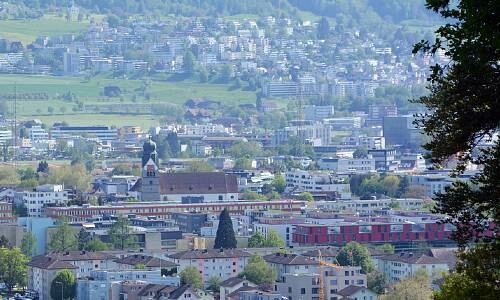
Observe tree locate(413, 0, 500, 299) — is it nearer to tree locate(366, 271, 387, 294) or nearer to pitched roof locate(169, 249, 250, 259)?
tree locate(366, 271, 387, 294)

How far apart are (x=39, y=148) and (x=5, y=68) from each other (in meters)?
34.2

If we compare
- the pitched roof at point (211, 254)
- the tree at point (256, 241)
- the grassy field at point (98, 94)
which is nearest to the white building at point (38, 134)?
the grassy field at point (98, 94)

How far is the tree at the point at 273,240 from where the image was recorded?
52438 millimetres

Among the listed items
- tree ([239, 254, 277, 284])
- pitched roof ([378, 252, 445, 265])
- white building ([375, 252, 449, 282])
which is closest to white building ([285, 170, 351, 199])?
pitched roof ([378, 252, 445, 265])

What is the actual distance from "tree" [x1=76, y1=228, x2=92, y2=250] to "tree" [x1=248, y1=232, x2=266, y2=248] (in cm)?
380

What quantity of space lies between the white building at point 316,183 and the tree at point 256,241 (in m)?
17.9

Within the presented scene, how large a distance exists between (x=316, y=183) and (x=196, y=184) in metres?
7.36

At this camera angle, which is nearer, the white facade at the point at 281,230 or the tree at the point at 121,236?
the tree at the point at 121,236

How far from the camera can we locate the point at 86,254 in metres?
47.8

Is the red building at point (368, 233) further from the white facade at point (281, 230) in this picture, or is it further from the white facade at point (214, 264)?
the white facade at point (214, 264)

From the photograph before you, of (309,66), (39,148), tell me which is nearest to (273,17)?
(309,66)

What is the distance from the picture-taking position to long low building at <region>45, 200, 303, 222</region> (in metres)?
61.0

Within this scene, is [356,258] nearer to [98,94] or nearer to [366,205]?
[366,205]

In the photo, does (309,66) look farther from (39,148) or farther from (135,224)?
(135,224)
